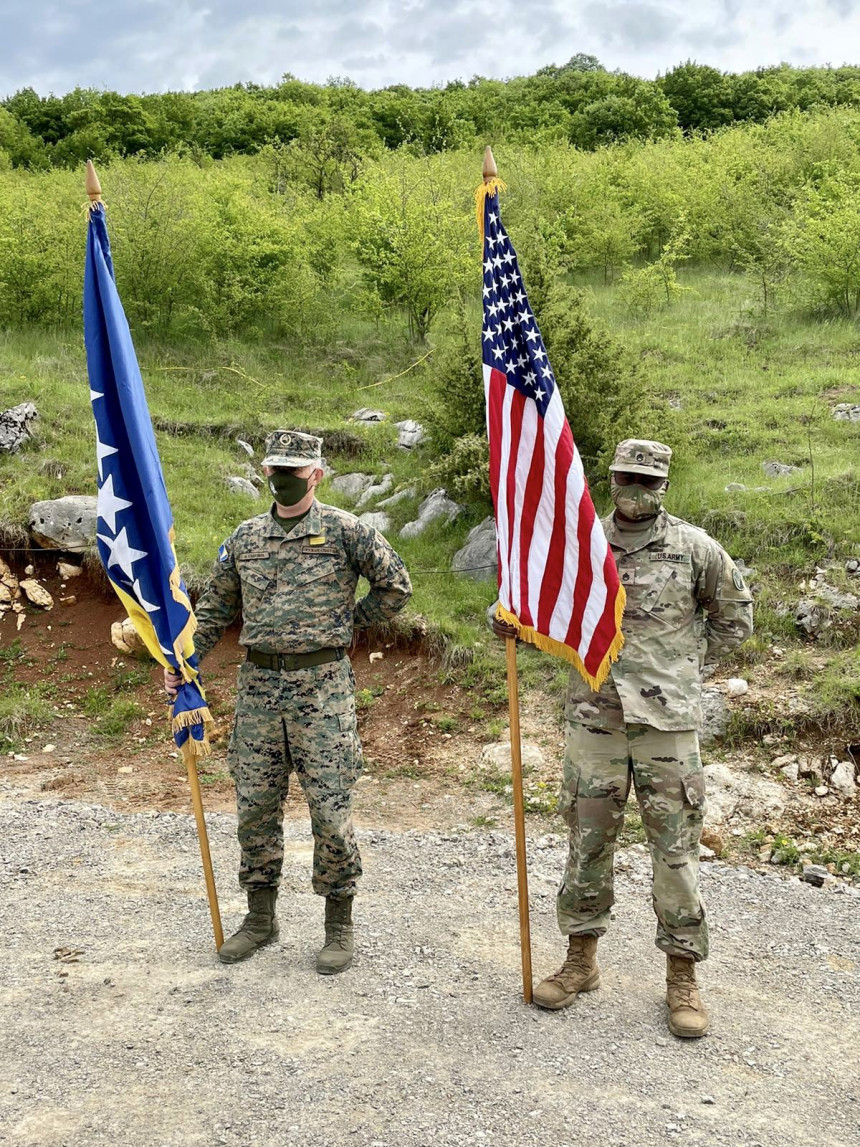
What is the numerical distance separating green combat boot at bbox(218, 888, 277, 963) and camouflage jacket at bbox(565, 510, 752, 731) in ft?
5.66

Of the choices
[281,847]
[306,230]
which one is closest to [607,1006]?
[281,847]

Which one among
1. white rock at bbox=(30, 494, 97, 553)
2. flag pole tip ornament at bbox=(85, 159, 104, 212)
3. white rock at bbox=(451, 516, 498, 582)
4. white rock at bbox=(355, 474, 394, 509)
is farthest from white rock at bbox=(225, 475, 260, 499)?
flag pole tip ornament at bbox=(85, 159, 104, 212)

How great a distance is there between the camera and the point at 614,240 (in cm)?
1925

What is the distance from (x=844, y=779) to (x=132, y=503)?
4.80 metres

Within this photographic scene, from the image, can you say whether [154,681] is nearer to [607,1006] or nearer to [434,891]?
[434,891]

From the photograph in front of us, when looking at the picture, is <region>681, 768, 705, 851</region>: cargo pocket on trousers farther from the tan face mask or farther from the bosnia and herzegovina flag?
the bosnia and herzegovina flag

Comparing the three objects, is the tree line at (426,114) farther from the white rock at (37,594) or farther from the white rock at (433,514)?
the white rock at (37,594)

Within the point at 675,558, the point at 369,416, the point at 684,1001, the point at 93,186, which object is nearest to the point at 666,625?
the point at 675,558

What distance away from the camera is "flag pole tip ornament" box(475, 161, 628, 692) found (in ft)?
13.5

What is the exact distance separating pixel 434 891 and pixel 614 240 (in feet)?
52.8

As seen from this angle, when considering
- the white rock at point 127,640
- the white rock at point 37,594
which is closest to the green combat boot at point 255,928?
the white rock at point 127,640

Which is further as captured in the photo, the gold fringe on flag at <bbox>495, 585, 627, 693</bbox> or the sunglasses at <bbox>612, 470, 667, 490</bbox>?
the sunglasses at <bbox>612, 470, 667, 490</bbox>

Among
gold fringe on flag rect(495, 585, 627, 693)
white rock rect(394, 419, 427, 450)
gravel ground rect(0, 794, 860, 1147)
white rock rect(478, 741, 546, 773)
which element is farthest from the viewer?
white rock rect(394, 419, 427, 450)

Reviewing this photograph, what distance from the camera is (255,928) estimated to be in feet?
15.9
